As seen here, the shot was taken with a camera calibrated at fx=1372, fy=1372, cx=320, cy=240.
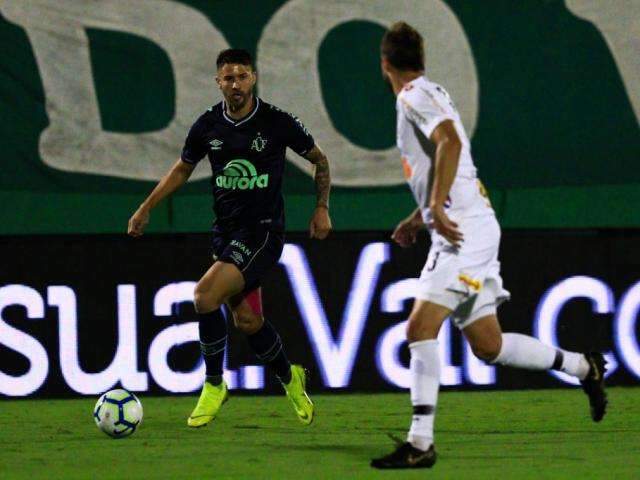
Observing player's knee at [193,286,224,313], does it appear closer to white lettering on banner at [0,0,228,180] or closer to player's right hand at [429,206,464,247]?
player's right hand at [429,206,464,247]

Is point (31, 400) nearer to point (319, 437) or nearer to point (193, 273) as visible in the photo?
point (193, 273)

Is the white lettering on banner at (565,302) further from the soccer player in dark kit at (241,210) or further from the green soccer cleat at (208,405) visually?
the green soccer cleat at (208,405)

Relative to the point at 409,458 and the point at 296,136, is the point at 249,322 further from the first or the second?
the point at 409,458

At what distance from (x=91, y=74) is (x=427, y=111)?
4834 mm

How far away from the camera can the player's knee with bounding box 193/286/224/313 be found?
639 cm

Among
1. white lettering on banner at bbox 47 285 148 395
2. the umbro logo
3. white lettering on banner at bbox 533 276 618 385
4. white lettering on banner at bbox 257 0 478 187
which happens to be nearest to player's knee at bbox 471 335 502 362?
the umbro logo

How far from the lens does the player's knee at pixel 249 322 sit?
6691mm

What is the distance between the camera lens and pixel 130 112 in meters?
9.40

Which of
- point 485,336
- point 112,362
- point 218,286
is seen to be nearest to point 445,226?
point 485,336

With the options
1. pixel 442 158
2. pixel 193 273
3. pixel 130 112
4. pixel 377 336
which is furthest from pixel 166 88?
pixel 442 158

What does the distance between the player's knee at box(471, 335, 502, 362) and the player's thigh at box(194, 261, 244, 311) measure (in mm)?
1481

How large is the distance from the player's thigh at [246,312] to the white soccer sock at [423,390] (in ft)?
5.69

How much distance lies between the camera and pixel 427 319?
5.05 m

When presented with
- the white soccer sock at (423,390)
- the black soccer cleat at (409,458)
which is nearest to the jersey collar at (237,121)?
the white soccer sock at (423,390)
